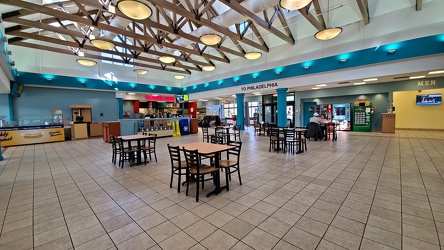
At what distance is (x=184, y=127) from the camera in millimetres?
12648

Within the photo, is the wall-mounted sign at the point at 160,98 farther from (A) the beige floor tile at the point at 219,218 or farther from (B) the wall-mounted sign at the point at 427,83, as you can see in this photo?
(B) the wall-mounted sign at the point at 427,83

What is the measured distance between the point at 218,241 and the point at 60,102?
563 inches

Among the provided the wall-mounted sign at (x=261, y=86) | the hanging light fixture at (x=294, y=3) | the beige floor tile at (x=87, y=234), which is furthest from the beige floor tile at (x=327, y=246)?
the wall-mounted sign at (x=261, y=86)

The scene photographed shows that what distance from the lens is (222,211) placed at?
8.81ft

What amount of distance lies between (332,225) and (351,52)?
8833 mm

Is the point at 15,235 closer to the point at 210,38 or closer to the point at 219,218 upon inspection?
the point at 219,218

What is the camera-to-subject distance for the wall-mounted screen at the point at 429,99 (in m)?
10.9

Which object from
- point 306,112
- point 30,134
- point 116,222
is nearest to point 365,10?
point 306,112

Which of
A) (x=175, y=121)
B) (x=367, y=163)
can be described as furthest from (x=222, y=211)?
(x=175, y=121)

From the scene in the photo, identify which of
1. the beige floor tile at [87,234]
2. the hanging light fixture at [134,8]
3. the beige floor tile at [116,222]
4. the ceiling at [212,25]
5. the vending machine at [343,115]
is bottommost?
the beige floor tile at [87,234]

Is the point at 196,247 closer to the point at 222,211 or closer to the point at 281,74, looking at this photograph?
the point at 222,211

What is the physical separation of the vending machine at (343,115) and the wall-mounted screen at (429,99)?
12.6ft

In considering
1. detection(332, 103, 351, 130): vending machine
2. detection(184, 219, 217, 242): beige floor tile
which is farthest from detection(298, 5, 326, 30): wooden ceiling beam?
detection(184, 219, 217, 242): beige floor tile

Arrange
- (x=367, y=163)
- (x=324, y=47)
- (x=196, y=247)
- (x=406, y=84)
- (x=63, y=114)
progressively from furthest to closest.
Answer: (x=63, y=114) < (x=406, y=84) < (x=324, y=47) < (x=367, y=163) < (x=196, y=247)
